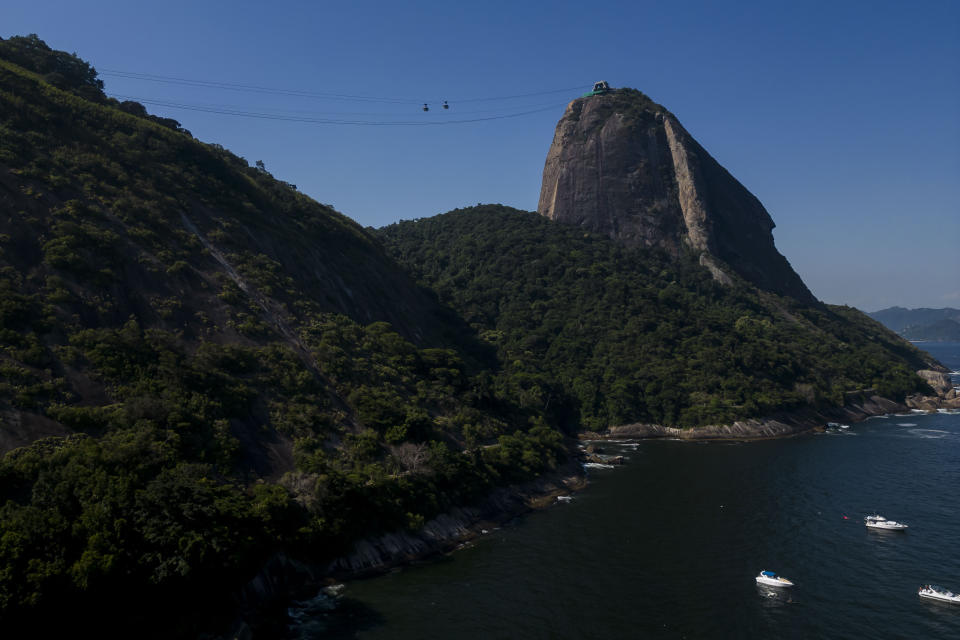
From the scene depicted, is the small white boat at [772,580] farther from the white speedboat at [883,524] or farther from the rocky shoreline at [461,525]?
the rocky shoreline at [461,525]

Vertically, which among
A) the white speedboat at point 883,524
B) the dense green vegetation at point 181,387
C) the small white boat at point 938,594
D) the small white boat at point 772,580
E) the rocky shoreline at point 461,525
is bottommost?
the small white boat at point 938,594

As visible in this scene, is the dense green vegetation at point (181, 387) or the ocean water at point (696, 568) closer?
the dense green vegetation at point (181, 387)

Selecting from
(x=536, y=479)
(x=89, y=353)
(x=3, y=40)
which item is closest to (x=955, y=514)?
(x=536, y=479)

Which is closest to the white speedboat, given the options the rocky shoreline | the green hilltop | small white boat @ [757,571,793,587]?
small white boat @ [757,571,793,587]

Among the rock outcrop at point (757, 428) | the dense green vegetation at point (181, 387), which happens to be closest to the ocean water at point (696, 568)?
the dense green vegetation at point (181, 387)

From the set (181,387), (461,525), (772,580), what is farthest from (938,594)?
(181,387)

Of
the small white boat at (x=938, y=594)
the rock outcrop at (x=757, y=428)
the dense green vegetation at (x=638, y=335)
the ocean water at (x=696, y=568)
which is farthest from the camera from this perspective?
the dense green vegetation at (x=638, y=335)

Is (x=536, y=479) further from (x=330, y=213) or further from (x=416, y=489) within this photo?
(x=330, y=213)
